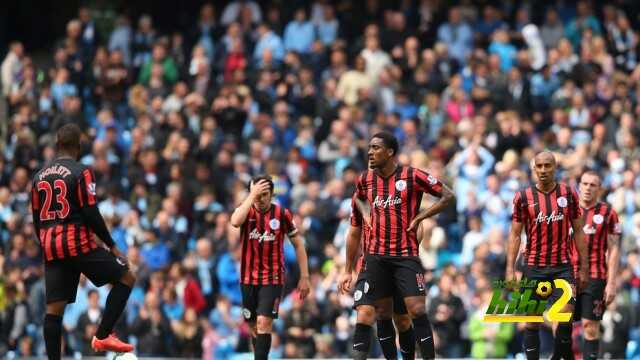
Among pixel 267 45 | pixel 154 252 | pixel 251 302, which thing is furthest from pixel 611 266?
pixel 267 45

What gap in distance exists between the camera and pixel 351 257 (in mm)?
13703

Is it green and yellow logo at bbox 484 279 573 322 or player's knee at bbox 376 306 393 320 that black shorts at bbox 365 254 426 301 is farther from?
green and yellow logo at bbox 484 279 573 322

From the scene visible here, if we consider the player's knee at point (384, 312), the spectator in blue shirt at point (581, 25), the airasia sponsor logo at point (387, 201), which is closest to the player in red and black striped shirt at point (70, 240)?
the player's knee at point (384, 312)

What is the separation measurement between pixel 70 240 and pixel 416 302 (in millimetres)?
3405

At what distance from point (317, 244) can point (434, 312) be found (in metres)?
2.66

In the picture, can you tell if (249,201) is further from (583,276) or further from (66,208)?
(583,276)

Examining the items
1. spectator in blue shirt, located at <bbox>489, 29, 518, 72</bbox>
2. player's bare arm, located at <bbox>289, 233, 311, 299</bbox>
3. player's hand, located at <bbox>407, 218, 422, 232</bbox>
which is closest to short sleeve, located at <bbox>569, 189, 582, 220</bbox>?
player's hand, located at <bbox>407, 218, 422, 232</bbox>

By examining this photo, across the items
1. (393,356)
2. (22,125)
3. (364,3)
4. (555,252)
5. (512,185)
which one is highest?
(364,3)

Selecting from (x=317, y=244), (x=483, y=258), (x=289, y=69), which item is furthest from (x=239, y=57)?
(x=483, y=258)

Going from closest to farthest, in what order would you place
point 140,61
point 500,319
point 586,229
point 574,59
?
point 500,319, point 586,229, point 574,59, point 140,61

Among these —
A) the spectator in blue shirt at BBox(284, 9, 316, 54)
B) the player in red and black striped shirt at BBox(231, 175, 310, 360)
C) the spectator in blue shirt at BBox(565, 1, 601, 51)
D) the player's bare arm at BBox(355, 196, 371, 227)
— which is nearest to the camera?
the player's bare arm at BBox(355, 196, 371, 227)

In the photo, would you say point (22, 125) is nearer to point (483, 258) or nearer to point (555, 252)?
point (483, 258)

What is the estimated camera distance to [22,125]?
24.1 metres

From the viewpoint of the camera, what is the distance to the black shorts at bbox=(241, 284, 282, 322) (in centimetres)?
1487
